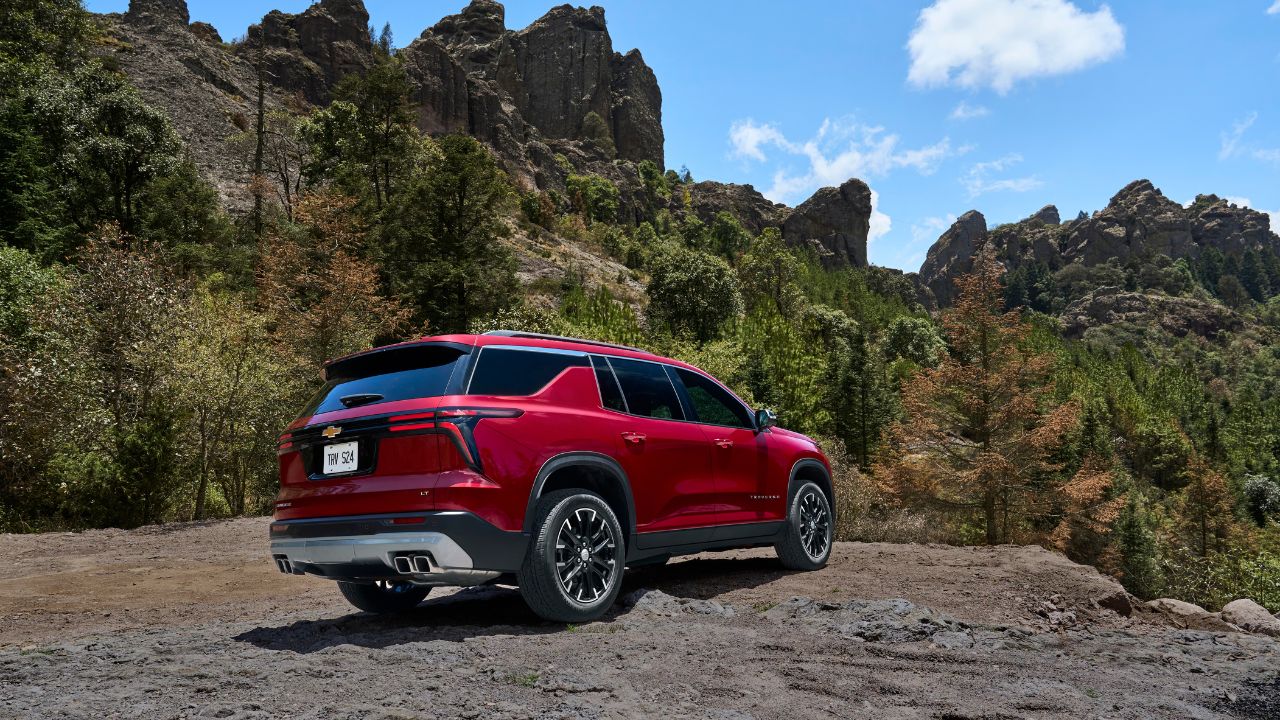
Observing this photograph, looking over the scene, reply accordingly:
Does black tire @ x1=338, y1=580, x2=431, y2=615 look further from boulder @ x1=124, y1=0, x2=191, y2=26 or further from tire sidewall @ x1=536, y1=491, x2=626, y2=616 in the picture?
boulder @ x1=124, y1=0, x2=191, y2=26

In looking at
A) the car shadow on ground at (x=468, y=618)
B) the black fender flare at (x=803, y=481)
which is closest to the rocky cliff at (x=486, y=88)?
the black fender flare at (x=803, y=481)

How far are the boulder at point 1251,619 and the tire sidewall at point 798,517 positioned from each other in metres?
3.61

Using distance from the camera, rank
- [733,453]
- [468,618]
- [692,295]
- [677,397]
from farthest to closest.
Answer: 1. [692,295]
2. [733,453]
3. [677,397]
4. [468,618]

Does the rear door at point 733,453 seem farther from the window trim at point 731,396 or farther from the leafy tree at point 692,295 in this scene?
the leafy tree at point 692,295

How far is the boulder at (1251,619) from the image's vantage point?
615cm

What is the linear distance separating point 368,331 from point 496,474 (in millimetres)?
18561

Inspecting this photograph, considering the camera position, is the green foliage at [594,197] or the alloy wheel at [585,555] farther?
the green foliage at [594,197]

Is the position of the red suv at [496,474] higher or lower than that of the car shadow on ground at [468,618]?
higher

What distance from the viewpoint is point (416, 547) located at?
13.4 ft

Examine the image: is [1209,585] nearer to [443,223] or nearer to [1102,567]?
[1102,567]

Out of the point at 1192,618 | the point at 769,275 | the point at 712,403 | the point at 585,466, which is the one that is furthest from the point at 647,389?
the point at 769,275

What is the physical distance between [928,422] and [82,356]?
22650mm

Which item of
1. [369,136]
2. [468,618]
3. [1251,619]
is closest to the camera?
[468,618]

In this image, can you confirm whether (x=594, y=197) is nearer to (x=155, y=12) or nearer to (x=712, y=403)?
(x=155, y=12)
